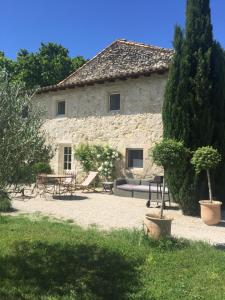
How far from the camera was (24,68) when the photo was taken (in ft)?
102

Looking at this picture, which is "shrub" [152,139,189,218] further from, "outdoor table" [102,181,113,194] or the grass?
"outdoor table" [102,181,113,194]

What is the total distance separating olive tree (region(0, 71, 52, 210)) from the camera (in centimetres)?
427

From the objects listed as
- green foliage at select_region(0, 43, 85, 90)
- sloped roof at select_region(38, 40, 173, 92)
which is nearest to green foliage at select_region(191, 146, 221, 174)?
sloped roof at select_region(38, 40, 173, 92)

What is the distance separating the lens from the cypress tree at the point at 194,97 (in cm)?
976

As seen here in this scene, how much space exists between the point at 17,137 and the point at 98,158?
38.1 ft

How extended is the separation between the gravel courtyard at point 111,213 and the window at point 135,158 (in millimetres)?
2115

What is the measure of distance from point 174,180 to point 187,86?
8.46ft

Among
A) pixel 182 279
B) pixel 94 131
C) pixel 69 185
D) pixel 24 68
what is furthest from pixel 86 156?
pixel 24 68

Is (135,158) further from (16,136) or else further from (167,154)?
(16,136)

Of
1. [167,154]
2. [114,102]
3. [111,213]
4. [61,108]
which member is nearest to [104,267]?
[167,154]

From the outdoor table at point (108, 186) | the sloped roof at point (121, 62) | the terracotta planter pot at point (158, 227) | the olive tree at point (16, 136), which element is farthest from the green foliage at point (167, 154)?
the outdoor table at point (108, 186)

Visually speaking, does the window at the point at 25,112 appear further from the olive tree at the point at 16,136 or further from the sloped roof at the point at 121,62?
the sloped roof at the point at 121,62

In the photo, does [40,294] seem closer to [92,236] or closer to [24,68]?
[92,236]

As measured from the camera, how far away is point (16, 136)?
14.4ft
